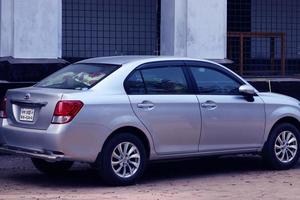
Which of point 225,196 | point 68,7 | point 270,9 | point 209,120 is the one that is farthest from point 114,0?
point 225,196

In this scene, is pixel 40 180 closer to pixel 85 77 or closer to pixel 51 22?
pixel 85 77

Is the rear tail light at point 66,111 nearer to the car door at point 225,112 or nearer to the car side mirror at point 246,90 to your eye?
the car door at point 225,112

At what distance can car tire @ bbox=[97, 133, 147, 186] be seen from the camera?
9688 millimetres

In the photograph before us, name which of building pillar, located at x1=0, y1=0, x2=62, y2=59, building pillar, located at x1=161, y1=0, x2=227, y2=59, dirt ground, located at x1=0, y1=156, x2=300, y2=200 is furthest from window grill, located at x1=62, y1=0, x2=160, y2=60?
dirt ground, located at x1=0, y1=156, x2=300, y2=200

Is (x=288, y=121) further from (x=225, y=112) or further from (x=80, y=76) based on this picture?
(x=80, y=76)

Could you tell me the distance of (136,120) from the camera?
988 centimetres

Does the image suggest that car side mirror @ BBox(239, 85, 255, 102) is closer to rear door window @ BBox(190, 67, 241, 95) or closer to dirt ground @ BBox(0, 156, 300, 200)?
rear door window @ BBox(190, 67, 241, 95)

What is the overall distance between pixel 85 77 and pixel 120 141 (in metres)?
0.98

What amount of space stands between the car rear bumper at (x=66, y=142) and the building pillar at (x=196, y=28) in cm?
531

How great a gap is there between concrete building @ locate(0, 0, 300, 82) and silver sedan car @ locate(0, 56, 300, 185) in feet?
9.60

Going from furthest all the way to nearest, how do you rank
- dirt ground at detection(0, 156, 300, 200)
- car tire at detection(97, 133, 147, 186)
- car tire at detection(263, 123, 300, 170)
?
1. car tire at detection(263, 123, 300, 170)
2. car tire at detection(97, 133, 147, 186)
3. dirt ground at detection(0, 156, 300, 200)

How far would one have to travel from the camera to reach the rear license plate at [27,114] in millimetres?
9867

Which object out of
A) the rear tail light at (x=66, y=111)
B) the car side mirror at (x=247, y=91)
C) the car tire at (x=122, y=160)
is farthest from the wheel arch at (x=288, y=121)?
the rear tail light at (x=66, y=111)

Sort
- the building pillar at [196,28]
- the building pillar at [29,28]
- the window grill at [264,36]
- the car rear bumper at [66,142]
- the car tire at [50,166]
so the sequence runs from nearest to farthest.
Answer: the car rear bumper at [66,142] → the car tire at [50,166] → the building pillar at [29,28] → the building pillar at [196,28] → the window grill at [264,36]
